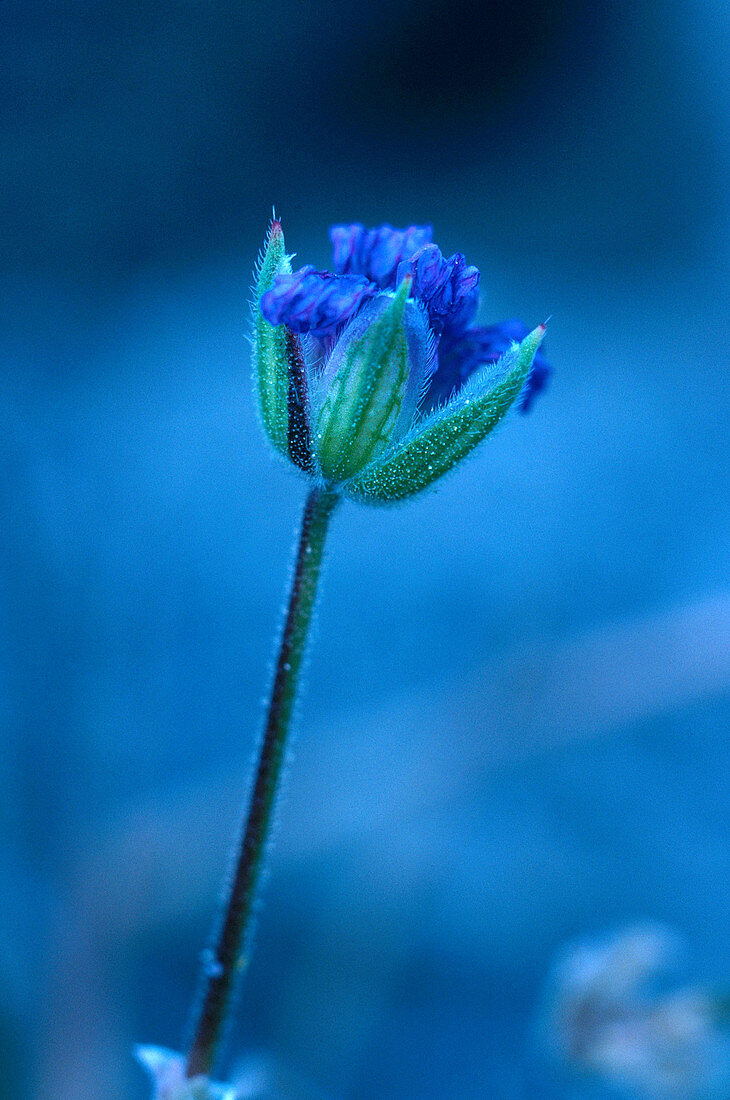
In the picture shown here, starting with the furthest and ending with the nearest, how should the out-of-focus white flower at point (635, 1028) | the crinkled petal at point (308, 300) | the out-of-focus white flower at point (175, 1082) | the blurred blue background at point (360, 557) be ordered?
the blurred blue background at point (360, 557), the out-of-focus white flower at point (635, 1028), the out-of-focus white flower at point (175, 1082), the crinkled petal at point (308, 300)

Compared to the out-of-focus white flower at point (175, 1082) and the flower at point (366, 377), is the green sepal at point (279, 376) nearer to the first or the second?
the flower at point (366, 377)

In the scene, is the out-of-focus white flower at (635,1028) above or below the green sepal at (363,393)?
below

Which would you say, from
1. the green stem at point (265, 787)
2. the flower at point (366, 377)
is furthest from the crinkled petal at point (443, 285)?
the green stem at point (265, 787)

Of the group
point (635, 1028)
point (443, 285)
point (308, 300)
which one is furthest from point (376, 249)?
point (635, 1028)

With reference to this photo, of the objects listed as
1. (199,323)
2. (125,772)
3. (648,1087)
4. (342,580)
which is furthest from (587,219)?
(648,1087)

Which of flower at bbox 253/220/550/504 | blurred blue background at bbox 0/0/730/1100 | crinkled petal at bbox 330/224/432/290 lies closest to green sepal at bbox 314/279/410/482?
flower at bbox 253/220/550/504

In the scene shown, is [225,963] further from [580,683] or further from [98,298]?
[98,298]

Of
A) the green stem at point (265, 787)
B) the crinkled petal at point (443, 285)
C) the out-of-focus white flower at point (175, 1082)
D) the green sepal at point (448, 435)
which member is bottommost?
the out-of-focus white flower at point (175, 1082)
